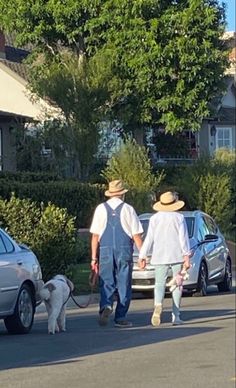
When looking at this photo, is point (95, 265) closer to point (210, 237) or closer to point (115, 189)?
point (115, 189)

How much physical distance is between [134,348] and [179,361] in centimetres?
109

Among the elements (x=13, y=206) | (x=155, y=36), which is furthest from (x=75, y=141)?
(x=13, y=206)

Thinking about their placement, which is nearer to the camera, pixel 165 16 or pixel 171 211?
pixel 171 211

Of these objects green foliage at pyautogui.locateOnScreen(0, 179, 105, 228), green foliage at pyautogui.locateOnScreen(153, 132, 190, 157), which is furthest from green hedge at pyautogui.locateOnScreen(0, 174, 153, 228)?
green foliage at pyautogui.locateOnScreen(153, 132, 190, 157)

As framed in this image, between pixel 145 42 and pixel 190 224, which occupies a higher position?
pixel 145 42

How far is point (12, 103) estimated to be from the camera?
39.7m

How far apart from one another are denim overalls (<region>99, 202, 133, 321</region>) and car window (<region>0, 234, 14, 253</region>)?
1.21 m

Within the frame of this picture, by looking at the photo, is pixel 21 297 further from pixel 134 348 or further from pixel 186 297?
pixel 186 297

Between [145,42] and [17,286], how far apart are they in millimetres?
21436

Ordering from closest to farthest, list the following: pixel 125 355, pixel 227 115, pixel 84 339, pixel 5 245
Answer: pixel 125 355
pixel 84 339
pixel 5 245
pixel 227 115

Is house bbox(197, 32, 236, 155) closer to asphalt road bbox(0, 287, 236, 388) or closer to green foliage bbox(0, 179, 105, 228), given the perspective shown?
green foliage bbox(0, 179, 105, 228)

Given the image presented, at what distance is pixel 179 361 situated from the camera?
11.3m

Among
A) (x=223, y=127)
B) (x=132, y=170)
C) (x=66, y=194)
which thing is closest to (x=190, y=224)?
(x=66, y=194)

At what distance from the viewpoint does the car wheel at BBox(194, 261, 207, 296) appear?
65.9 feet
